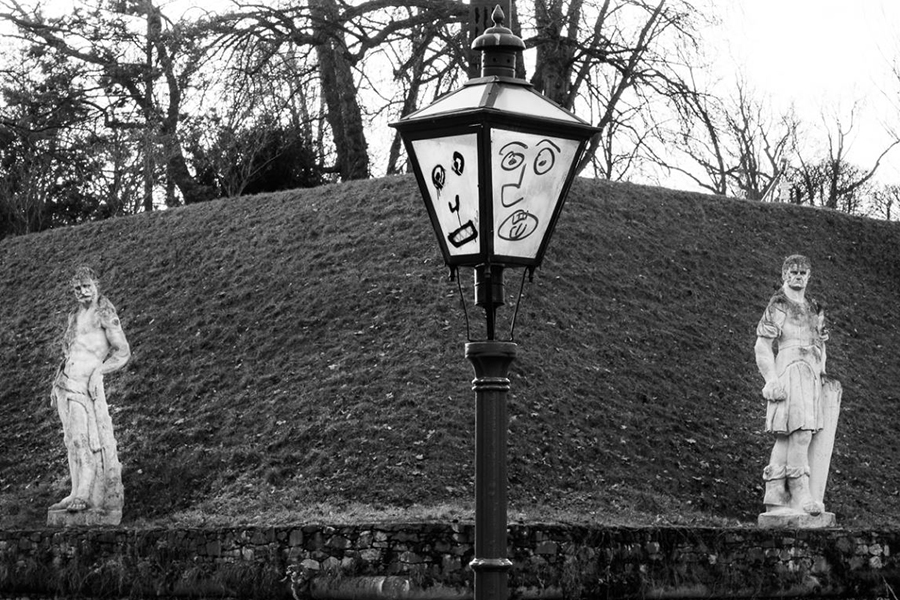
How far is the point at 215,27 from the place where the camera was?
26531 millimetres

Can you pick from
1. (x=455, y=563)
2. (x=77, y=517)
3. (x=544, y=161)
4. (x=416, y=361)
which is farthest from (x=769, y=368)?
(x=544, y=161)

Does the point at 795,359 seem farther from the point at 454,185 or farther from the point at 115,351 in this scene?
the point at 454,185

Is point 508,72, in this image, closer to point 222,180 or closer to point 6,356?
point 6,356

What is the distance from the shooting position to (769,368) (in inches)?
574

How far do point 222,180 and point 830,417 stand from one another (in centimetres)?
2024

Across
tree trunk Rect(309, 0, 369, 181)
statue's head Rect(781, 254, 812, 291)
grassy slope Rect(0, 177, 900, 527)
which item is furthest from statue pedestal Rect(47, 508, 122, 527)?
tree trunk Rect(309, 0, 369, 181)

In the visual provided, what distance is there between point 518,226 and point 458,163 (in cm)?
34

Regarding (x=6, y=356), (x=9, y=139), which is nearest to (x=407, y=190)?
(x=6, y=356)

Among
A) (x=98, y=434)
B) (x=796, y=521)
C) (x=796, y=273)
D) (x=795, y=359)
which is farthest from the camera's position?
(x=98, y=434)

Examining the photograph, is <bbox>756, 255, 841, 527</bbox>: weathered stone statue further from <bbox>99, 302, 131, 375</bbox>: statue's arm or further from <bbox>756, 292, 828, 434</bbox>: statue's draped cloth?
<bbox>99, 302, 131, 375</bbox>: statue's arm

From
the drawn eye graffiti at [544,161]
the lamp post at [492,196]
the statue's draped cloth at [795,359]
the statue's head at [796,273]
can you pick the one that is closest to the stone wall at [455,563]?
the statue's draped cloth at [795,359]

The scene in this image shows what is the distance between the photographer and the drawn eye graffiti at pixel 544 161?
539cm

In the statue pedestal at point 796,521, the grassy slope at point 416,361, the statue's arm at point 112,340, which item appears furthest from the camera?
the grassy slope at point 416,361

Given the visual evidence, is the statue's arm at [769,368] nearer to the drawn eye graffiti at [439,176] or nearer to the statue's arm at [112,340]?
the statue's arm at [112,340]
